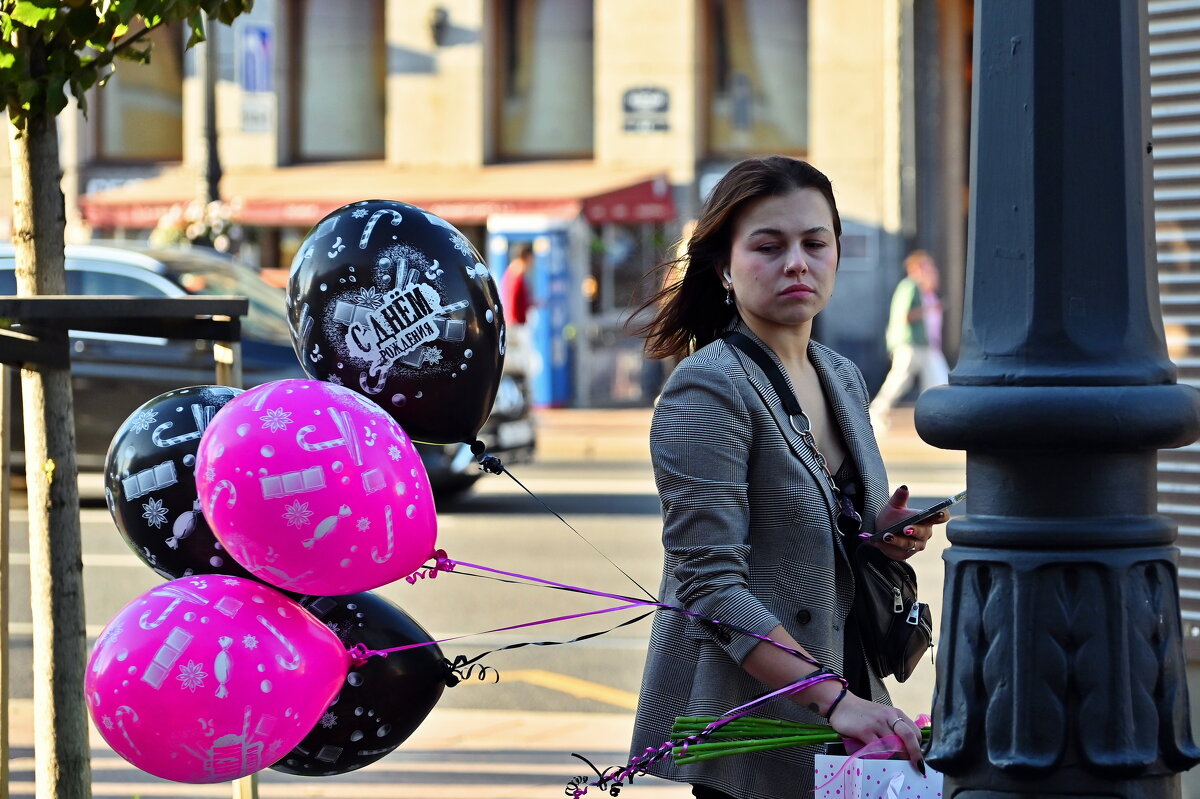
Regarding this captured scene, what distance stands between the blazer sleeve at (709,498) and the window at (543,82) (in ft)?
70.8

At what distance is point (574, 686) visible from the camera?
6.70m

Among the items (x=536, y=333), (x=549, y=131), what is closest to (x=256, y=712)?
(x=536, y=333)

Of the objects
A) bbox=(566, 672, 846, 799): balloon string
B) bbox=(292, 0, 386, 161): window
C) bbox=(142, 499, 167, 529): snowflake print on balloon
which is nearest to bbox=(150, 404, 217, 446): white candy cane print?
bbox=(142, 499, 167, 529): snowflake print on balloon

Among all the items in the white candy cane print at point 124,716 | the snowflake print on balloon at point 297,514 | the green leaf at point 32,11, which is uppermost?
the green leaf at point 32,11

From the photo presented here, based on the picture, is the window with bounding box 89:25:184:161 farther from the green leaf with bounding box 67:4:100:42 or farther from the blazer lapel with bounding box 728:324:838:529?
the blazer lapel with bounding box 728:324:838:529

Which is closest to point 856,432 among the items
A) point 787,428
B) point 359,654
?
point 787,428

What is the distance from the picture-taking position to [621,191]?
854 inches

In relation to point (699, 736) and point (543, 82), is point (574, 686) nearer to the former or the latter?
point (699, 736)

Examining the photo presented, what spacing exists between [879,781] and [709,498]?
0.51 m

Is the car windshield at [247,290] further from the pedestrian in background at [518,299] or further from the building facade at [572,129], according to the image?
the building facade at [572,129]

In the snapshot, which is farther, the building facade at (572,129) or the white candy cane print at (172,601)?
the building facade at (572,129)

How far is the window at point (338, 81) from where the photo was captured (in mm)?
24656

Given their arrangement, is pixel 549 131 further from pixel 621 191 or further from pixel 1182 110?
pixel 1182 110

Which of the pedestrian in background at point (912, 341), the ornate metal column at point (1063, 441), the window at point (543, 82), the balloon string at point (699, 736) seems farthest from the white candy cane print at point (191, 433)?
the window at point (543, 82)
